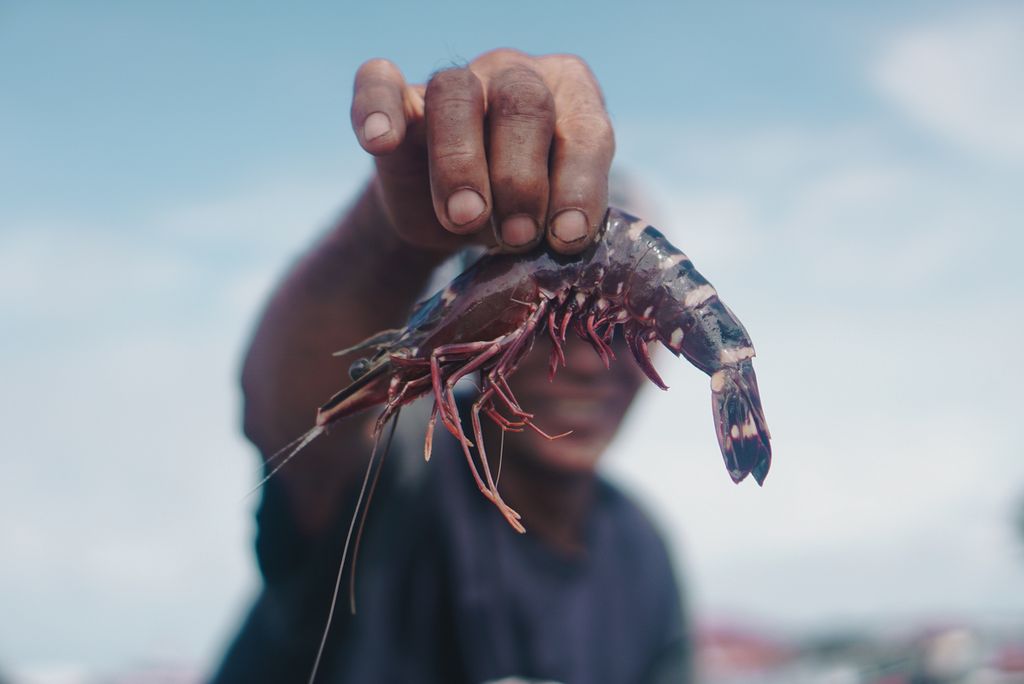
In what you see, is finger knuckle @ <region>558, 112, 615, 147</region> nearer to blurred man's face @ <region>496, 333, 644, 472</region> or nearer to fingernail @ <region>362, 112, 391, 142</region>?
fingernail @ <region>362, 112, 391, 142</region>

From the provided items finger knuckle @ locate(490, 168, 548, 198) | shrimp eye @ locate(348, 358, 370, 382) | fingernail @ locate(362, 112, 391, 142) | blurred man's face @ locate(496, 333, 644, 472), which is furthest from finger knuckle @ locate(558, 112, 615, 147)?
blurred man's face @ locate(496, 333, 644, 472)

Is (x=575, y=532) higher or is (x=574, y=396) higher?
(x=574, y=396)

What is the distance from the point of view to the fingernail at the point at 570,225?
164 cm

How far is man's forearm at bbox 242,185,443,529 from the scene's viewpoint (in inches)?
115

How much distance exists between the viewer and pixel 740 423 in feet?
5.49

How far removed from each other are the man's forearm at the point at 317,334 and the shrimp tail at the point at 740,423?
4.50ft

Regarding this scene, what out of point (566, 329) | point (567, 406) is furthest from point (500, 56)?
point (567, 406)

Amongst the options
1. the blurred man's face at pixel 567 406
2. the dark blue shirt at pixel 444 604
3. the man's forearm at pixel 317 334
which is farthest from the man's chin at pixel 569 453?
the man's forearm at pixel 317 334

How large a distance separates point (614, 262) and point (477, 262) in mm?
304

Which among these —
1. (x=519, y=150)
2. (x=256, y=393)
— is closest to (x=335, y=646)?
(x=256, y=393)

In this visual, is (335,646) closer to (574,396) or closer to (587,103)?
(574,396)

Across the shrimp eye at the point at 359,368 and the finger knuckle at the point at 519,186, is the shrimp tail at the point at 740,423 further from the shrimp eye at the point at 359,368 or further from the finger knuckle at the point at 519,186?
the shrimp eye at the point at 359,368

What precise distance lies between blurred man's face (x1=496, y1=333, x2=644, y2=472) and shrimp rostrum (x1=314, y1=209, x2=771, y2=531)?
2.06m

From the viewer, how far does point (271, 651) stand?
343 centimetres
